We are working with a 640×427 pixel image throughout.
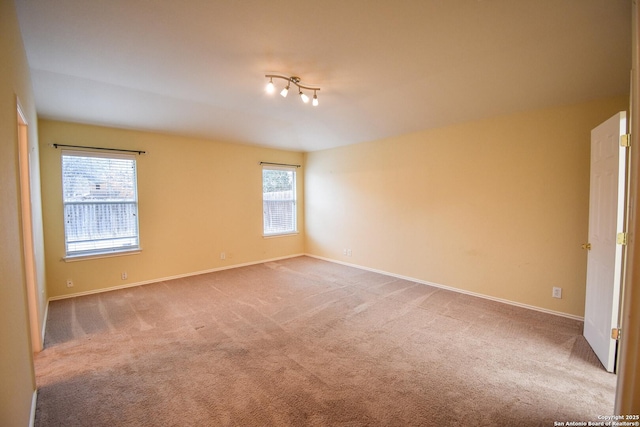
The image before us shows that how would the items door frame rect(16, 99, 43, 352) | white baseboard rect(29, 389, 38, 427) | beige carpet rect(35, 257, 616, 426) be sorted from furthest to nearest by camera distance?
door frame rect(16, 99, 43, 352) → beige carpet rect(35, 257, 616, 426) → white baseboard rect(29, 389, 38, 427)

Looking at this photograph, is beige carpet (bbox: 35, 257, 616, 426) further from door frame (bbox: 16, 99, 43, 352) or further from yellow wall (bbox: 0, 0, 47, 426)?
yellow wall (bbox: 0, 0, 47, 426)

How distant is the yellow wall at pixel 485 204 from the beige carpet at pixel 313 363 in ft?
1.54

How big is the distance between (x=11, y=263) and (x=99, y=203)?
3195 millimetres

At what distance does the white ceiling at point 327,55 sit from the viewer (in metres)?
1.85

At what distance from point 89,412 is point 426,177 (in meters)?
4.63

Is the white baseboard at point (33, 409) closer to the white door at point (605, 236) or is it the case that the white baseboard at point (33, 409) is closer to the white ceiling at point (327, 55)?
the white ceiling at point (327, 55)

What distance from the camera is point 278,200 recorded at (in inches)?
249

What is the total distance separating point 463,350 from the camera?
2.56 m

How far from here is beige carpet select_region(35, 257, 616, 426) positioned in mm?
1808

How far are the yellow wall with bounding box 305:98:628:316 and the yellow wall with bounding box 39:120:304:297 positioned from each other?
2.13m

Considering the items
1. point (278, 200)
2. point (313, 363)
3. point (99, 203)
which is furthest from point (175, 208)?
point (313, 363)

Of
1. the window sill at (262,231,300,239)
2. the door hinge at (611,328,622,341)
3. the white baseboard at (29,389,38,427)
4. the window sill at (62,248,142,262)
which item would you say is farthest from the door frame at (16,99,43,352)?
the door hinge at (611,328,622,341)

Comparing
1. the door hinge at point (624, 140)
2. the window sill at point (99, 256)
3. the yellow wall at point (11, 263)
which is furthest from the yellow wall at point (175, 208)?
the door hinge at point (624, 140)

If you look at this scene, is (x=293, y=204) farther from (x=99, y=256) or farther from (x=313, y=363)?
(x=313, y=363)
